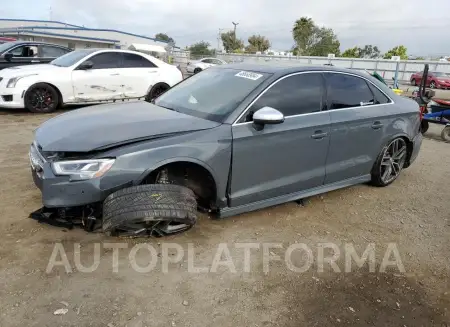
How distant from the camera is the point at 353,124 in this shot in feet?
14.2

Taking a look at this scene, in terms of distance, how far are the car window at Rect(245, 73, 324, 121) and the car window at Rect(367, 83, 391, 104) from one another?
3.00 ft

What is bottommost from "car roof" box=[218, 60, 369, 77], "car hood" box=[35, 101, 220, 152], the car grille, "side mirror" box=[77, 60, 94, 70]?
the car grille

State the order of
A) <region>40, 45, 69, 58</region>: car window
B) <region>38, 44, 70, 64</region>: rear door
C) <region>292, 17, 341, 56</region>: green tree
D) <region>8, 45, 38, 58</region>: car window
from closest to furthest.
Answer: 1. <region>8, 45, 38, 58</region>: car window
2. <region>38, 44, 70, 64</region>: rear door
3. <region>40, 45, 69, 58</region>: car window
4. <region>292, 17, 341, 56</region>: green tree

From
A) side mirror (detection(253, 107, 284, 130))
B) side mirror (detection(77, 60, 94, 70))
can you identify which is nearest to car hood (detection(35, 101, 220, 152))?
side mirror (detection(253, 107, 284, 130))

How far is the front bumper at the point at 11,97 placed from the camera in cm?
826

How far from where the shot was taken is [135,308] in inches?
101

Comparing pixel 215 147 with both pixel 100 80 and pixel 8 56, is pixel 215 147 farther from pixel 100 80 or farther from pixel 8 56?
pixel 8 56

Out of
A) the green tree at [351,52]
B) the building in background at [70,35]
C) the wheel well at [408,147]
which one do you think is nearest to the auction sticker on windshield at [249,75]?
the wheel well at [408,147]

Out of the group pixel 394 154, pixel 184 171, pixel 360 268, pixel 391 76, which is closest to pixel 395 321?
pixel 360 268

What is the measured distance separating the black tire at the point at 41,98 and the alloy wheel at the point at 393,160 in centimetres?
707

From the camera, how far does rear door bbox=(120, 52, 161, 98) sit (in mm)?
9445

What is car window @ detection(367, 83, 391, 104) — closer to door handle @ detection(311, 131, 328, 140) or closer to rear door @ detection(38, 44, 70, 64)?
door handle @ detection(311, 131, 328, 140)

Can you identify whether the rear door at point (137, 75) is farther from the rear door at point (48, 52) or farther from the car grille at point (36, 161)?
the car grille at point (36, 161)

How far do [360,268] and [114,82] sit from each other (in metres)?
7.62
